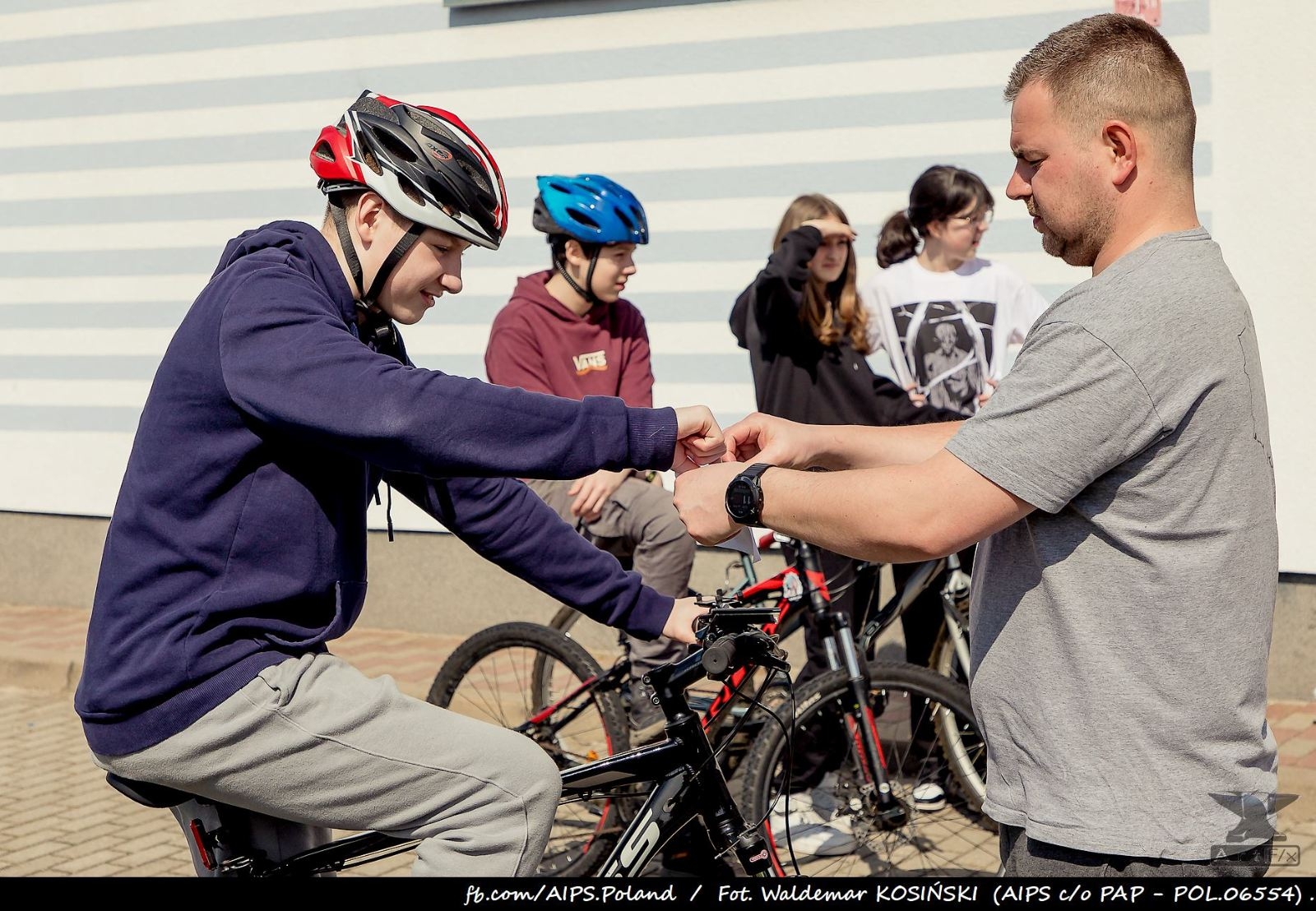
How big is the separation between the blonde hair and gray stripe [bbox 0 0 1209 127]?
1716mm

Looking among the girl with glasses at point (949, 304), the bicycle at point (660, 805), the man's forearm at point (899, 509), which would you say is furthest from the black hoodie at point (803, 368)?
the man's forearm at point (899, 509)

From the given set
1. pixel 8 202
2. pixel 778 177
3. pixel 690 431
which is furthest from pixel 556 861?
pixel 8 202

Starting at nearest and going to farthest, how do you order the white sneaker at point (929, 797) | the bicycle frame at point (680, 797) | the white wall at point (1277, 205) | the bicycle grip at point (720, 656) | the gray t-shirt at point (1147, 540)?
the gray t-shirt at point (1147, 540)
the bicycle grip at point (720, 656)
the bicycle frame at point (680, 797)
the white sneaker at point (929, 797)
the white wall at point (1277, 205)

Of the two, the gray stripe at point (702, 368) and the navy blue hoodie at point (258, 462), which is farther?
the gray stripe at point (702, 368)

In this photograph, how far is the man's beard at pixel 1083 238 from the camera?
7.30 ft

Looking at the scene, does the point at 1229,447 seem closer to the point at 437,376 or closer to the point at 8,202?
the point at 437,376

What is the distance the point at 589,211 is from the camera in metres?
5.48

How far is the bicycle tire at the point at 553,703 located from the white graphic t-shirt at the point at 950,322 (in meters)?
1.89

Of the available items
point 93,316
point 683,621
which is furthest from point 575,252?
point 93,316

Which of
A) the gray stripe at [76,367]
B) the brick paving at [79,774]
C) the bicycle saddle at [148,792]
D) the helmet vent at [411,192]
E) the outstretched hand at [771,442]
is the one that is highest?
the helmet vent at [411,192]

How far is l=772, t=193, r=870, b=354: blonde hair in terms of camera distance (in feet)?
18.2

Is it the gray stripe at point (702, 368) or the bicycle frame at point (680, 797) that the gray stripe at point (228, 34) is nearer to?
the gray stripe at point (702, 368)

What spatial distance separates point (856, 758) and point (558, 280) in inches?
89.7

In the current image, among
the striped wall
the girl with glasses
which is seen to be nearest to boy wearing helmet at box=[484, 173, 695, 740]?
the girl with glasses
